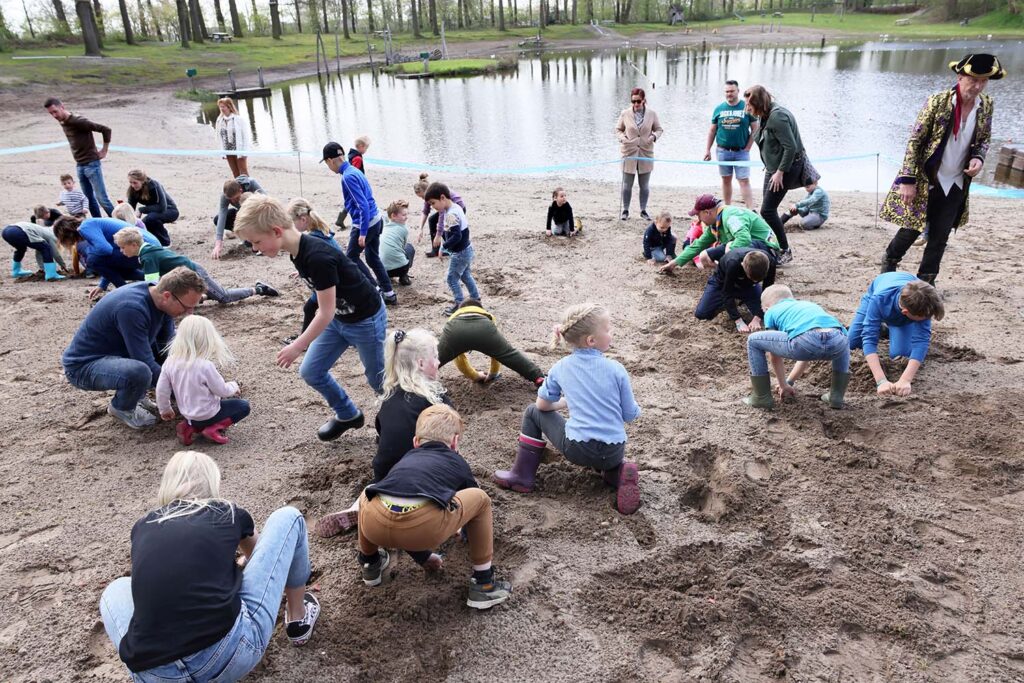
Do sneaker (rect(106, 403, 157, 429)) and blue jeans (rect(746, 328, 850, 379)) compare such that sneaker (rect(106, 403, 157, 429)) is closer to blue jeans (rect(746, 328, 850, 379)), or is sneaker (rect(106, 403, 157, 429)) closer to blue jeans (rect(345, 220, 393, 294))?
blue jeans (rect(345, 220, 393, 294))

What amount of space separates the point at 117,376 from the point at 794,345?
487cm

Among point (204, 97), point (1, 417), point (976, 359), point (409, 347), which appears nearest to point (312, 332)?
point (409, 347)

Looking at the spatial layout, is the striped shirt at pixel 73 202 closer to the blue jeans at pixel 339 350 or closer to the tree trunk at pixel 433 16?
the blue jeans at pixel 339 350

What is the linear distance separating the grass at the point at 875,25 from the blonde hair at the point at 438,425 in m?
65.3

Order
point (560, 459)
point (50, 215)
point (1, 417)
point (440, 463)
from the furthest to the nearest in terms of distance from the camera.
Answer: point (50, 215) < point (1, 417) < point (560, 459) < point (440, 463)

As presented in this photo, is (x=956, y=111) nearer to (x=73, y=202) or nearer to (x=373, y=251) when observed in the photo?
(x=373, y=251)

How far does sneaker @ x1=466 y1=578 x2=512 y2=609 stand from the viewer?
331 cm

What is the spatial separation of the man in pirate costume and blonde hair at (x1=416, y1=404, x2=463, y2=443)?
15.5 feet

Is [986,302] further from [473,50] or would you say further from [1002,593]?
[473,50]

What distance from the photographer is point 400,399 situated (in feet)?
12.4

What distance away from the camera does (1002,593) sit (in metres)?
3.28

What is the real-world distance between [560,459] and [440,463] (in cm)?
148

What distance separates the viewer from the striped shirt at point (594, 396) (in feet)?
12.8

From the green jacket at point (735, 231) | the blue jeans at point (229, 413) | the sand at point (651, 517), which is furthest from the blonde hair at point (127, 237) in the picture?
the green jacket at point (735, 231)
